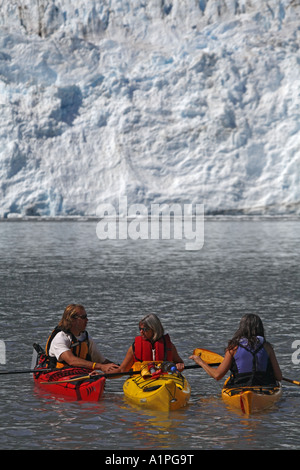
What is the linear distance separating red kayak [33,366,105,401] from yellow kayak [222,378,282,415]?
1.42 metres

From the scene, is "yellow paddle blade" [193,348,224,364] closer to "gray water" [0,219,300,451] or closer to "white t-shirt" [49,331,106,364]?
"gray water" [0,219,300,451]

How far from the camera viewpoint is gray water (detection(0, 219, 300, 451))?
21.7 ft

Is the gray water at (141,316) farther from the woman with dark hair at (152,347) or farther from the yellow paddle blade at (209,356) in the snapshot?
the woman with dark hair at (152,347)

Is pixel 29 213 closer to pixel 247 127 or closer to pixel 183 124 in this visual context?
pixel 183 124

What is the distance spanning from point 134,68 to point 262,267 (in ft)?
124

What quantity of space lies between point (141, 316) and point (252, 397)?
6513 millimetres

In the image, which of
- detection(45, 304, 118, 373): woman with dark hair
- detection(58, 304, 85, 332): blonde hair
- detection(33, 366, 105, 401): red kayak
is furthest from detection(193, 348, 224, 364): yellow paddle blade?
detection(58, 304, 85, 332): blonde hair

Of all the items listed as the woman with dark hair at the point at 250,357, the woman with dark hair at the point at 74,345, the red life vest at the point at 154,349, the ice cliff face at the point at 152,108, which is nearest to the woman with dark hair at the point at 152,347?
the red life vest at the point at 154,349

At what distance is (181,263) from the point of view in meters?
25.5

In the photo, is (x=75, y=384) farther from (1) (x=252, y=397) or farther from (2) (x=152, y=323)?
(1) (x=252, y=397)

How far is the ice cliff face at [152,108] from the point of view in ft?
181

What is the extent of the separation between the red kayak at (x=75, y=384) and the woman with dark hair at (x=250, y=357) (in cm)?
130

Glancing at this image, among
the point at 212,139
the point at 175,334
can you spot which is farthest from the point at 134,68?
the point at 175,334

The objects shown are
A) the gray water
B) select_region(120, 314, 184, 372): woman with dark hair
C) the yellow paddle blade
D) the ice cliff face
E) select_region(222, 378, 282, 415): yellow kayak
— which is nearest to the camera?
the gray water
